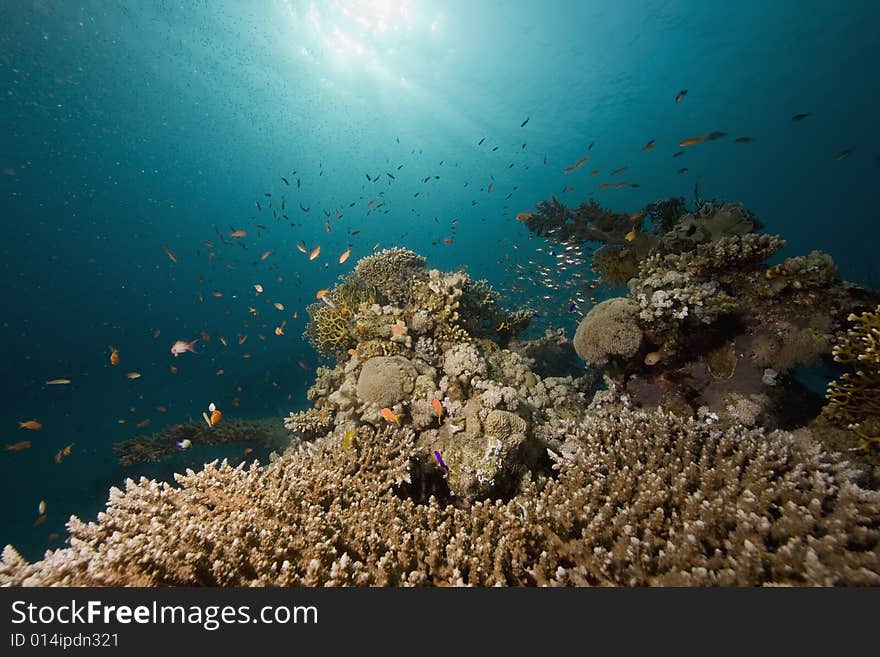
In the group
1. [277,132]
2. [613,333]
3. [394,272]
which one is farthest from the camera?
[277,132]

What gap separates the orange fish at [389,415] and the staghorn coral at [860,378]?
242 inches

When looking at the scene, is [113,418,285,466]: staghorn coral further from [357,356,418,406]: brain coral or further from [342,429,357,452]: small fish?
[342,429,357,452]: small fish

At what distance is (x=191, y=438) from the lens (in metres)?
10.9

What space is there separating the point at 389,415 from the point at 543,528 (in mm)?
2815

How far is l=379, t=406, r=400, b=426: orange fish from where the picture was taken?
5.53 m

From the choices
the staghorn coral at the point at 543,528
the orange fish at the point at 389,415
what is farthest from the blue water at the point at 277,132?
the orange fish at the point at 389,415

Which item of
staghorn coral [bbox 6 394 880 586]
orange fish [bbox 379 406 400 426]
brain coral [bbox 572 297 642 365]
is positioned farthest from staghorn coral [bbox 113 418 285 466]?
brain coral [bbox 572 297 642 365]

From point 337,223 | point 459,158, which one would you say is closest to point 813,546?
point 459,158

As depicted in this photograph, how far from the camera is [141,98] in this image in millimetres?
48281

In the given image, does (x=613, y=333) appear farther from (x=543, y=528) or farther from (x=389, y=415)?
(x=389, y=415)

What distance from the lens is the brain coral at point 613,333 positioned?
6.11 m

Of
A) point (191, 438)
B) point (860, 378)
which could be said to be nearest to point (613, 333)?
point (860, 378)

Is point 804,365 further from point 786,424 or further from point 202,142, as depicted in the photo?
point 202,142

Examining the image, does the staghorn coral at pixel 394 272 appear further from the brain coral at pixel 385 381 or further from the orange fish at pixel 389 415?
the orange fish at pixel 389 415
